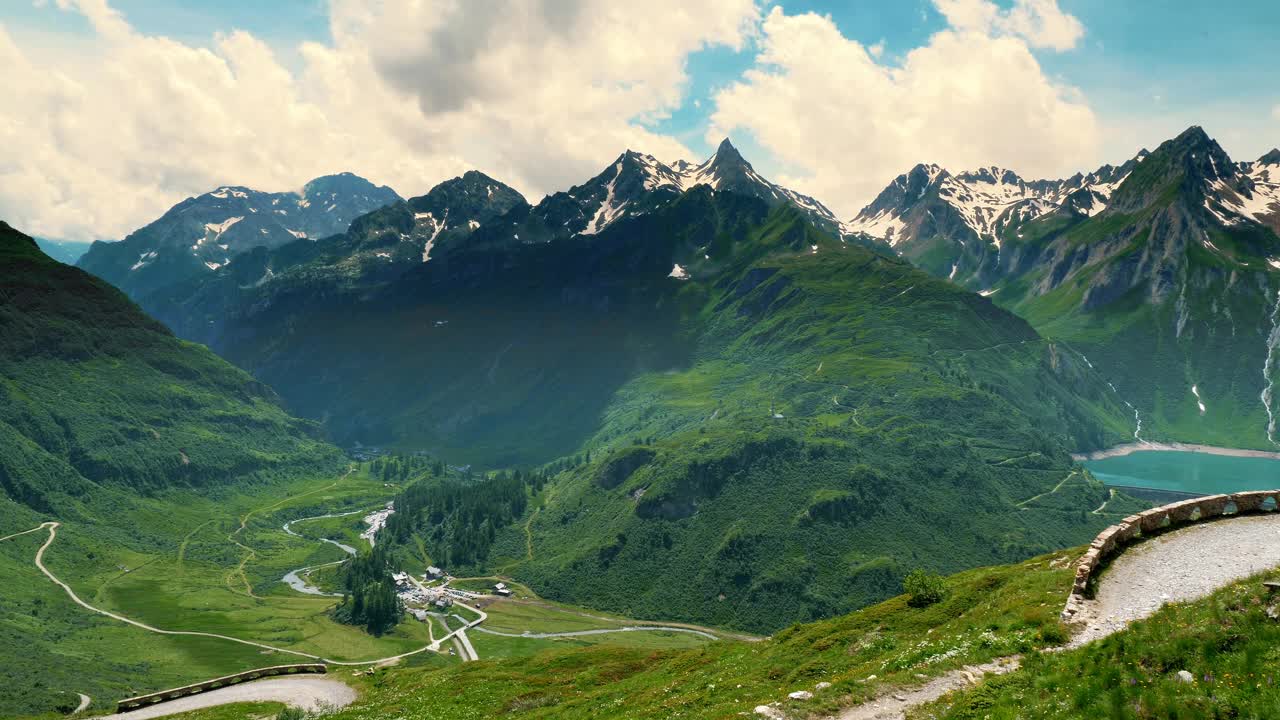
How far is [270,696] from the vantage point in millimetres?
82000

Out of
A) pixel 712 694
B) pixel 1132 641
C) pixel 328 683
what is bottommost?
pixel 328 683

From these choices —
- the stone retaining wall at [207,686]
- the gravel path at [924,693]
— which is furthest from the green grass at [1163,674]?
the stone retaining wall at [207,686]

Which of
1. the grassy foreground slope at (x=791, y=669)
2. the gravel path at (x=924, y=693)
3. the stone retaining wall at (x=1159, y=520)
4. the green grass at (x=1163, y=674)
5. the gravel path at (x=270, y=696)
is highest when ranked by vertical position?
the stone retaining wall at (x=1159, y=520)

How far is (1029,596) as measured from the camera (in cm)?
4412

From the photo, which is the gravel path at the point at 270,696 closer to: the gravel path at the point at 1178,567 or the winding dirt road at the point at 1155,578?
the winding dirt road at the point at 1155,578

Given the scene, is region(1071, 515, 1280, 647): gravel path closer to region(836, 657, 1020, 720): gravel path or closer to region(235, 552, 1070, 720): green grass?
region(235, 552, 1070, 720): green grass

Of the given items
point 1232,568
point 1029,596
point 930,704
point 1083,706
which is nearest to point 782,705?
point 930,704

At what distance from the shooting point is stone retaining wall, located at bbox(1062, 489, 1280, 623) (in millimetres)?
37188

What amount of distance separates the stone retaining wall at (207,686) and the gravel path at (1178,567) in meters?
91.2

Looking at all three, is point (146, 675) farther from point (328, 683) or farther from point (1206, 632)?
point (1206, 632)

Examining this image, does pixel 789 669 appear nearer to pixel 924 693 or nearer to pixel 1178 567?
pixel 924 693

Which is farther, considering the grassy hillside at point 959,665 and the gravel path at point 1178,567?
the gravel path at point 1178,567

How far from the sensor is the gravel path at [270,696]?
78.5m

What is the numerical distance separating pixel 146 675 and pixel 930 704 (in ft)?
735
